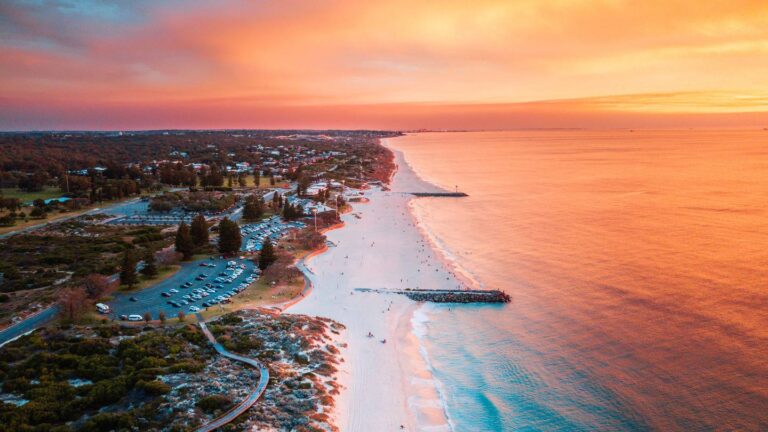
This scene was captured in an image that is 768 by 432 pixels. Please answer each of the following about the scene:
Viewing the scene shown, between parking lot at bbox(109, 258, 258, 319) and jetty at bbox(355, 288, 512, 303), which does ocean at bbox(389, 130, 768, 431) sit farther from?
parking lot at bbox(109, 258, 258, 319)

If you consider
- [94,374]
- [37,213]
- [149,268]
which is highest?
[37,213]

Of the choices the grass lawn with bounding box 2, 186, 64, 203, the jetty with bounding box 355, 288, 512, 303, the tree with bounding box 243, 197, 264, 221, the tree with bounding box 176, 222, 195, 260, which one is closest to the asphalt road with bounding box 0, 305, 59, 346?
the tree with bounding box 176, 222, 195, 260

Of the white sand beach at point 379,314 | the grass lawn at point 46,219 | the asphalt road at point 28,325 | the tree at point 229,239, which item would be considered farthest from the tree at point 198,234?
the grass lawn at point 46,219

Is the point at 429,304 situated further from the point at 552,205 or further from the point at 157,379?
the point at 552,205

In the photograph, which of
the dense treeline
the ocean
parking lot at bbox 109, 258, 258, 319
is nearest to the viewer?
the dense treeline

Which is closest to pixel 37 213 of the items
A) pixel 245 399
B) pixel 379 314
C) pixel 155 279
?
pixel 155 279

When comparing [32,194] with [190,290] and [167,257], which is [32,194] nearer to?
[167,257]

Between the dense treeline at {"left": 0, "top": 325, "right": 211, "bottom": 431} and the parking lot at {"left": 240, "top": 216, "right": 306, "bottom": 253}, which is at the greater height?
the parking lot at {"left": 240, "top": 216, "right": 306, "bottom": 253}
